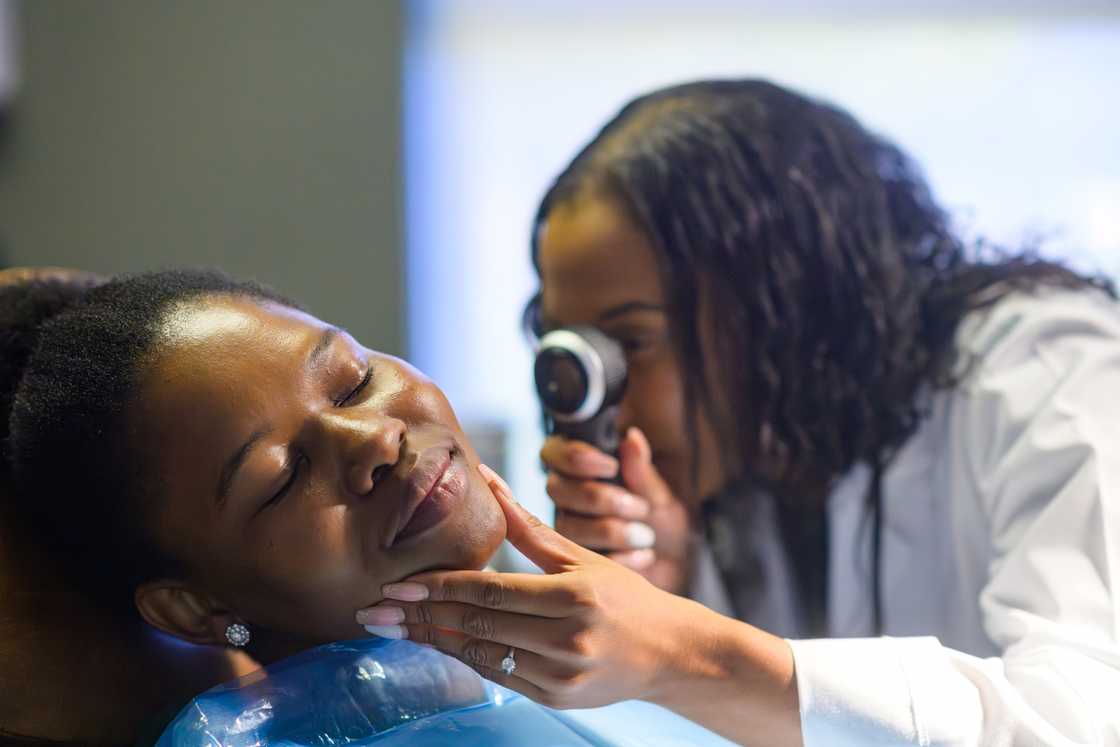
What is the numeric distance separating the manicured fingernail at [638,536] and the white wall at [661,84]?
1.21 m

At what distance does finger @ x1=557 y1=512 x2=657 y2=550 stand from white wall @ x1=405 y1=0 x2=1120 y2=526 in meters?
1.21

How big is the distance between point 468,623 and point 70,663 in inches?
13.5

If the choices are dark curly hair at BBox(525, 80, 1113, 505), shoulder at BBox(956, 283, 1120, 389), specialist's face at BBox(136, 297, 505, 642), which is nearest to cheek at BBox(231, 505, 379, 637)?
specialist's face at BBox(136, 297, 505, 642)

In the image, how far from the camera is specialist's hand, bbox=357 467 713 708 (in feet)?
2.29

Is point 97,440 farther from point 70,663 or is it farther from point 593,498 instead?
point 593,498

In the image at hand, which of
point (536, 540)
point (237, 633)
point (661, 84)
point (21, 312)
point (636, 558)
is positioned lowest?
point (636, 558)

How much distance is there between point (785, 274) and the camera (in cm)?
128

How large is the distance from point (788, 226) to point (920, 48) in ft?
4.82

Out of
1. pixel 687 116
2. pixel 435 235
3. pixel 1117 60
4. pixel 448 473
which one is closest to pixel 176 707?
pixel 448 473

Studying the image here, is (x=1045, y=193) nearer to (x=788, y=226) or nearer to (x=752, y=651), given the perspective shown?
(x=788, y=226)

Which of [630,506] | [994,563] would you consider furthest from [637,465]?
[994,563]

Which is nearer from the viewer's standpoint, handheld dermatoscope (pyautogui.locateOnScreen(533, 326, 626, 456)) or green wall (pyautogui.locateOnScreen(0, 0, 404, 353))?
handheld dermatoscope (pyautogui.locateOnScreen(533, 326, 626, 456))

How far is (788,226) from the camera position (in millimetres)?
1294

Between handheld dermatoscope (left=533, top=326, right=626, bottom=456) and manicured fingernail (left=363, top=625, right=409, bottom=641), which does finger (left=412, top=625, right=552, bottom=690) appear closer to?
manicured fingernail (left=363, top=625, right=409, bottom=641)
